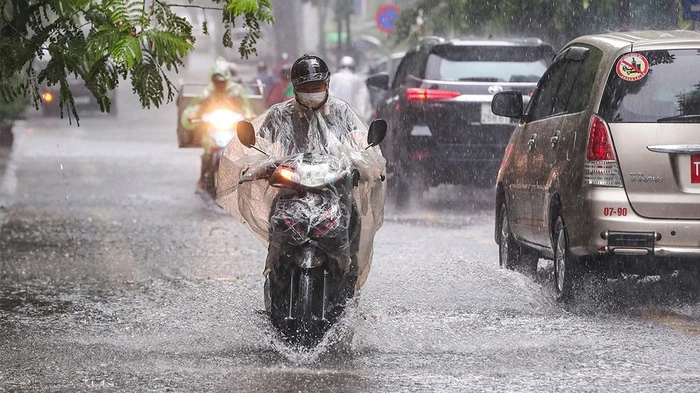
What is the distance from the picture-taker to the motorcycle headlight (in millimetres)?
18531

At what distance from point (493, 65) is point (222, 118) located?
4.01 metres

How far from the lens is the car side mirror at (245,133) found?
25.8ft

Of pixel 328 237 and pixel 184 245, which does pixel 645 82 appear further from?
pixel 184 245

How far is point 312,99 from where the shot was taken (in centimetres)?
810

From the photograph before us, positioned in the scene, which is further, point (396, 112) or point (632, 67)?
point (396, 112)

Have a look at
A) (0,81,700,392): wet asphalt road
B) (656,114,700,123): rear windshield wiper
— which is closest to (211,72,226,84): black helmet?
(0,81,700,392): wet asphalt road

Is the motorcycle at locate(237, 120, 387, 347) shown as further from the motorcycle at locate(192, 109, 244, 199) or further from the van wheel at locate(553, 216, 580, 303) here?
the motorcycle at locate(192, 109, 244, 199)

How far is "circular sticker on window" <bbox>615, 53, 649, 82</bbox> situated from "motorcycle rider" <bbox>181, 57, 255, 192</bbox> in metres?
10.0

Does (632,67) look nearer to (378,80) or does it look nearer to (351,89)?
(378,80)

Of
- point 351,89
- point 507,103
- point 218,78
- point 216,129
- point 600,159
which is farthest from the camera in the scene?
point 351,89

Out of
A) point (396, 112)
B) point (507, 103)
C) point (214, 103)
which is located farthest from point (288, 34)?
point (507, 103)

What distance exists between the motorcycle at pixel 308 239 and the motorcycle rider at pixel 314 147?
0.61ft

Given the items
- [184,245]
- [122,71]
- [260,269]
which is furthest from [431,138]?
[122,71]

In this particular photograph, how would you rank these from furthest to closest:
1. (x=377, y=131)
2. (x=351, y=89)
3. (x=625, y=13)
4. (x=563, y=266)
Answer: (x=351, y=89)
(x=625, y=13)
(x=563, y=266)
(x=377, y=131)
